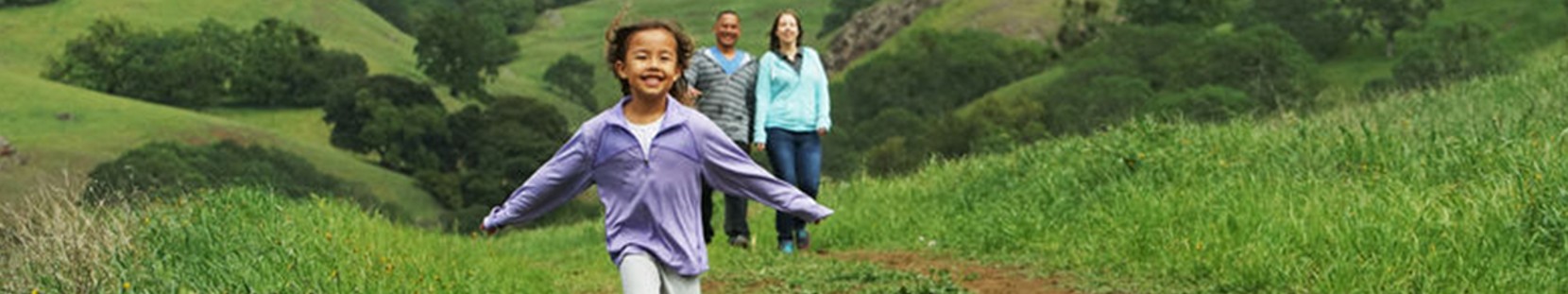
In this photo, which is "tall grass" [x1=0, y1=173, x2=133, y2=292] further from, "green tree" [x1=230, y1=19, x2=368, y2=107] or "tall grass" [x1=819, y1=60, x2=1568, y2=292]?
"green tree" [x1=230, y1=19, x2=368, y2=107]

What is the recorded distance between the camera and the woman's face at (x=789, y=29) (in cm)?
923

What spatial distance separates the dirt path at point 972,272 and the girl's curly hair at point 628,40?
3.22 meters

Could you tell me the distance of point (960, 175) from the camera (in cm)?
1330

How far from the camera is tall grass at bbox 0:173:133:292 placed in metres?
6.12

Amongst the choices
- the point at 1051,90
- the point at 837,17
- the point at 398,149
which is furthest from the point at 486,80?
the point at 1051,90

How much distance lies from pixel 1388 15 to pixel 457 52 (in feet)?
269

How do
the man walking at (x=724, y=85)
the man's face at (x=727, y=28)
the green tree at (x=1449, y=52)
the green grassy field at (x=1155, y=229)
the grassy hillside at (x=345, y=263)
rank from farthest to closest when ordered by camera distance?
the green tree at (x=1449, y=52) → the man walking at (x=724, y=85) → the man's face at (x=727, y=28) → the grassy hillside at (x=345, y=263) → the green grassy field at (x=1155, y=229)

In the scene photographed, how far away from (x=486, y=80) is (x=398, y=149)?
35161 millimetres

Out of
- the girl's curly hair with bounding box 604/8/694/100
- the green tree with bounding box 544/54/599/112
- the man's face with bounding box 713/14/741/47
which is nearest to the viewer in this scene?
the girl's curly hair with bounding box 604/8/694/100

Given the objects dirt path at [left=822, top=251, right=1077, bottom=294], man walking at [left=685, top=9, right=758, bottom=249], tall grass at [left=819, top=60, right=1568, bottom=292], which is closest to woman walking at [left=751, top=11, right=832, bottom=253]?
man walking at [left=685, top=9, right=758, bottom=249]

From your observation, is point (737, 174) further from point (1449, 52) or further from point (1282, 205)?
point (1449, 52)

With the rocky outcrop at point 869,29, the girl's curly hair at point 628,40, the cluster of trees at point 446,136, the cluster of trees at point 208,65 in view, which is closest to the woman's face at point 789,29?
the girl's curly hair at point 628,40

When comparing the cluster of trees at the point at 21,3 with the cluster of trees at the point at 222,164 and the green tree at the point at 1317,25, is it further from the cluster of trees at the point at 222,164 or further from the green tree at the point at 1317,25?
the green tree at the point at 1317,25

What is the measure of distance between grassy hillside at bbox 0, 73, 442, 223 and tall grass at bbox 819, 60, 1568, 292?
290ft
